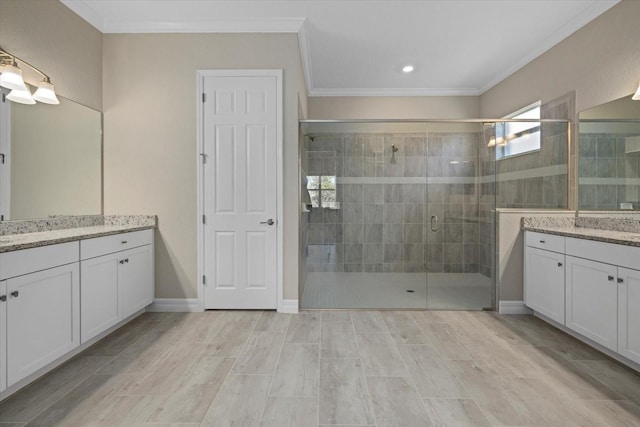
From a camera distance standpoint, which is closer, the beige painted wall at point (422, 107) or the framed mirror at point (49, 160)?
the framed mirror at point (49, 160)

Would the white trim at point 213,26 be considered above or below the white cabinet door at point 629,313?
above

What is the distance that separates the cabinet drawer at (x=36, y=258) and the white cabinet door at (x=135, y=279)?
1.78 feet

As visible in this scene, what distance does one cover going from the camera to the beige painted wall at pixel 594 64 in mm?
2549

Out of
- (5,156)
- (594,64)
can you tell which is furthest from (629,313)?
(5,156)

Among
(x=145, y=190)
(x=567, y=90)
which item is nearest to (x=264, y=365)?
(x=145, y=190)

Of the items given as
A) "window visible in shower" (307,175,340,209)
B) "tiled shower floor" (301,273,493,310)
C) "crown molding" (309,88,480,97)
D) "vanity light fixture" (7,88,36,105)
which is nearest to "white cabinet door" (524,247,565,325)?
"tiled shower floor" (301,273,493,310)

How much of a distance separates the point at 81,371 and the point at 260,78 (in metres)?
2.81

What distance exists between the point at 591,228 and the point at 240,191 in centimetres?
Result: 338

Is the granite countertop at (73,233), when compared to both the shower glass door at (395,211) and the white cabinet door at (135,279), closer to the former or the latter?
the white cabinet door at (135,279)

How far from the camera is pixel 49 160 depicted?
2602 mm

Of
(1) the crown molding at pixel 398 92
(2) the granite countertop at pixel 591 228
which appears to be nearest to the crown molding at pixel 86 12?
(1) the crown molding at pixel 398 92

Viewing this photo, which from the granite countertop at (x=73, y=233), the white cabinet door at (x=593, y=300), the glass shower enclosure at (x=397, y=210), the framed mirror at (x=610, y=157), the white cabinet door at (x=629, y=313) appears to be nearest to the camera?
the granite countertop at (x=73, y=233)

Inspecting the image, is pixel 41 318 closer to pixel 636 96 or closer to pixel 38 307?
pixel 38 307

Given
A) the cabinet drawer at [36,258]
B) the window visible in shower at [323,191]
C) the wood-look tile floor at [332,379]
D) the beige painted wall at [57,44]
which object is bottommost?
the wood-look tile floor at [332,379]
